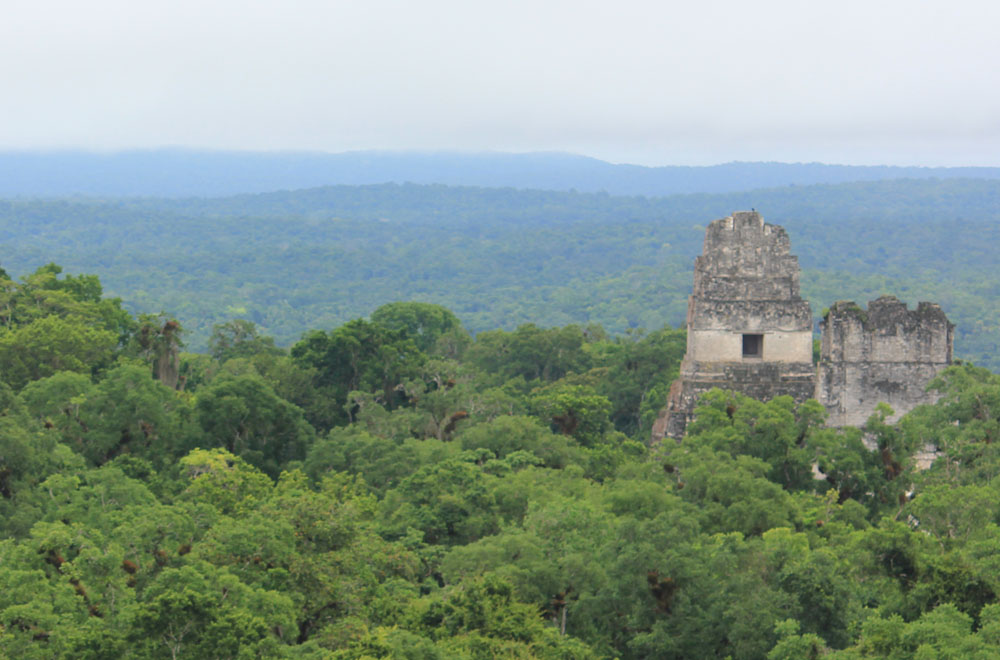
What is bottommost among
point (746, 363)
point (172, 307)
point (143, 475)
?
point (172, 307)

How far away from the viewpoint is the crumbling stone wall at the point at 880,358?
2669cm

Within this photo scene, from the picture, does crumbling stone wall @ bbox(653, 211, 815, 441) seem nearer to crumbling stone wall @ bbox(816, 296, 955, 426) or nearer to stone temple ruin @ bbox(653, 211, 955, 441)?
stone temple ruin @ bbox(653, 211, 955, 441)

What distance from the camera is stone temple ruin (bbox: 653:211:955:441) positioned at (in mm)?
26719

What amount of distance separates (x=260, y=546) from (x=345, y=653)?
13.2 ft

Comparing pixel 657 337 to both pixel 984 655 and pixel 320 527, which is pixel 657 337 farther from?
pixel 984 655

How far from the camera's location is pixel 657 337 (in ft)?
159

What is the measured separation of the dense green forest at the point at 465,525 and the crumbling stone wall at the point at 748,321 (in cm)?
184

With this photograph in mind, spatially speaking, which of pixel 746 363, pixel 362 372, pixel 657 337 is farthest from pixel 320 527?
pixel 657 337

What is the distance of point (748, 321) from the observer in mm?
27156

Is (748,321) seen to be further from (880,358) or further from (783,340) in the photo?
(880,358)

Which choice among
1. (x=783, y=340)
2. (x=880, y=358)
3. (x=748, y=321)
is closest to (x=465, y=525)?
(x=748, y=321)

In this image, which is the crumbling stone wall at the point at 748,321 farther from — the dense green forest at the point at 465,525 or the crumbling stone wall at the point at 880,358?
the dense green forest at the point at 465,525

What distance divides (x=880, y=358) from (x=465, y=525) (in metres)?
10.1

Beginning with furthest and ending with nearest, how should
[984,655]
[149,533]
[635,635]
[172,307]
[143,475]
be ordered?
[172,307] < [143,475] < [149,533] < [635,635] < [984,655]
